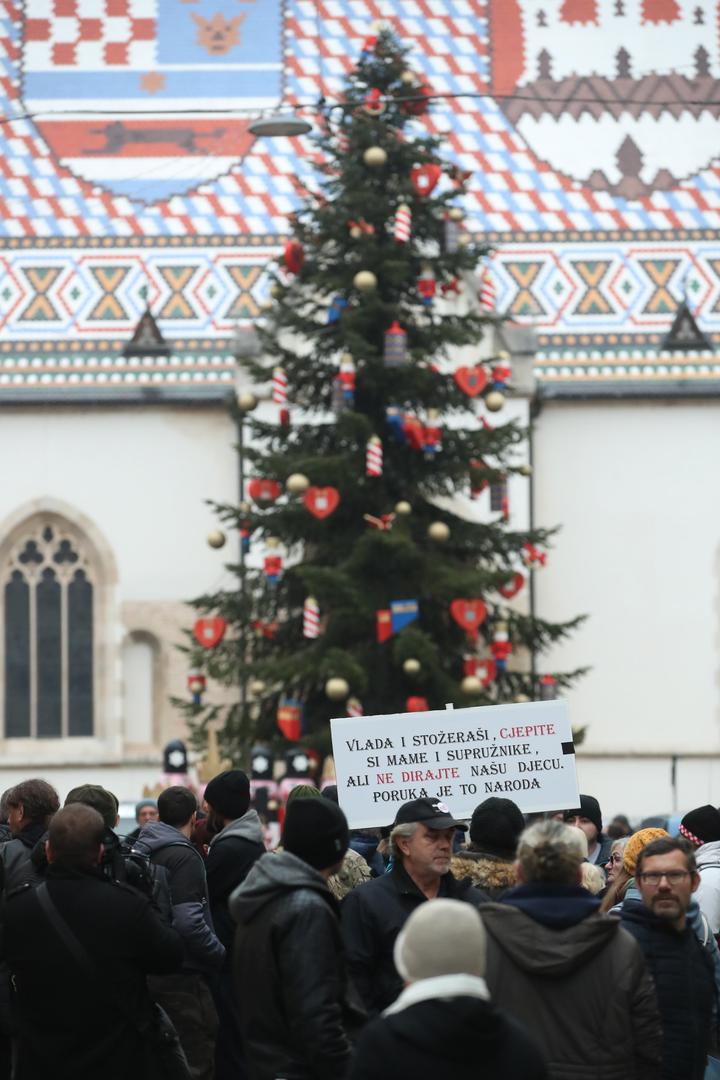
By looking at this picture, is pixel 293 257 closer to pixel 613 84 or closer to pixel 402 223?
pixel 402 223

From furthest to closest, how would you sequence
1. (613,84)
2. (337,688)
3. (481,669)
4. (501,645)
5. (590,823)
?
(613,84)
(501,645)
(481,669)
(337,688)
(590,823)

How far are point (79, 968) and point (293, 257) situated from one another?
591 inches

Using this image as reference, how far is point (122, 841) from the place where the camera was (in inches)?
341

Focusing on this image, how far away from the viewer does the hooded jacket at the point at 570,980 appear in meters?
6.30

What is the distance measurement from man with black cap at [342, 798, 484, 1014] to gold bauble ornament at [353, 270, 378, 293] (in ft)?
43.8

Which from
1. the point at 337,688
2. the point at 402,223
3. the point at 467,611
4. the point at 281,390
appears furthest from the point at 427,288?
the point at 337,688

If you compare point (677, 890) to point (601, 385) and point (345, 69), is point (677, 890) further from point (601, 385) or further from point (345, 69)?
point (345, 69)

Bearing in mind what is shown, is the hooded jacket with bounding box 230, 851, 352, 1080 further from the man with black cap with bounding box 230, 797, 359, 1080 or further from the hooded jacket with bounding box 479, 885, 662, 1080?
the hooded jacket with bounding box 479, 885, 662, 1080

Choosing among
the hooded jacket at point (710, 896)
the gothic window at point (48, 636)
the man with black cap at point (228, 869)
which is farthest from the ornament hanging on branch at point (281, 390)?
the hooded jacket at point (710, 896)

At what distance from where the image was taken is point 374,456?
2091cm

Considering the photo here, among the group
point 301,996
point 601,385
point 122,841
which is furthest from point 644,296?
point 301,996

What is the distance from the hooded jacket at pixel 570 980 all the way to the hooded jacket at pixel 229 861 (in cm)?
294

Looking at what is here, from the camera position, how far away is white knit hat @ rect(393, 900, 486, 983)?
5164 mm

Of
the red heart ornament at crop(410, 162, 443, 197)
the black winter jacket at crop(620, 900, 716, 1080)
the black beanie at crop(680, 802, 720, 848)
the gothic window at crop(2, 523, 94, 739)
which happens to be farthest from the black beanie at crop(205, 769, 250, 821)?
the gothic window at crop(2, 523, 94, 739)
